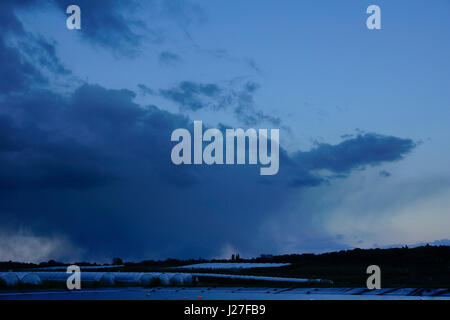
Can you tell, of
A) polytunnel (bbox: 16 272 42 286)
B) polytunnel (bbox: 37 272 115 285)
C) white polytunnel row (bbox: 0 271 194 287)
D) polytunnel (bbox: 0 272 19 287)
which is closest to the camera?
polytunnel (bbox: 0 272 19 287)

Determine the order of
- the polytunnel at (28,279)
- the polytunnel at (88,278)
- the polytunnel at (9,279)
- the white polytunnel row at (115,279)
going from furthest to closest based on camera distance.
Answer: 1. the white polytunnel row at (115,279)
2. the polytunnel at (88,278)
3. the polytunnel at (28,279)
4. the polytunnel at (9,279)

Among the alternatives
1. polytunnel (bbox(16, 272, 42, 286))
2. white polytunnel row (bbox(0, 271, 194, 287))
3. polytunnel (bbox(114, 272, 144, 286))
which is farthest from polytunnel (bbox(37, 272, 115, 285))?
polytunnel (bbox(16, 272, 42, 286))

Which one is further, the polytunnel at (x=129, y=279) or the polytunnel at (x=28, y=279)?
the polytunnel at (x=129, y=279)

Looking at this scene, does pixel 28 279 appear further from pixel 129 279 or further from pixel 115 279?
pixel 129 279

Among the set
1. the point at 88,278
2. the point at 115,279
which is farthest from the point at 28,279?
the point at 115,279

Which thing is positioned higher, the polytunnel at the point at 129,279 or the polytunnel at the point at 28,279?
the polytunnel at the point at 28,279

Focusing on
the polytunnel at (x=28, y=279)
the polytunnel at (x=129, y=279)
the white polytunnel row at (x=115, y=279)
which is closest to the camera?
the polytunnel at (x=28, y=279)

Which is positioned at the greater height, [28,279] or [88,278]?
[28,279]

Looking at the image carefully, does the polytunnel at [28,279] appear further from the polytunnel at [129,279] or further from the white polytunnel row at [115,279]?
the polytunnel at [129,279]

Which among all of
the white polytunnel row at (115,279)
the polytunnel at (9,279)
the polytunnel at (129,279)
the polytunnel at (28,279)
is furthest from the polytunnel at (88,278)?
the polytunnel at (9,279)

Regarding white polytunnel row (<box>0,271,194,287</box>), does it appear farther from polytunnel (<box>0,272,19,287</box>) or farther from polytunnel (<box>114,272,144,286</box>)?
polytunnel (<box>0,272,19,287</box>)

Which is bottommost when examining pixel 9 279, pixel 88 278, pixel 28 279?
pixel 88 278
